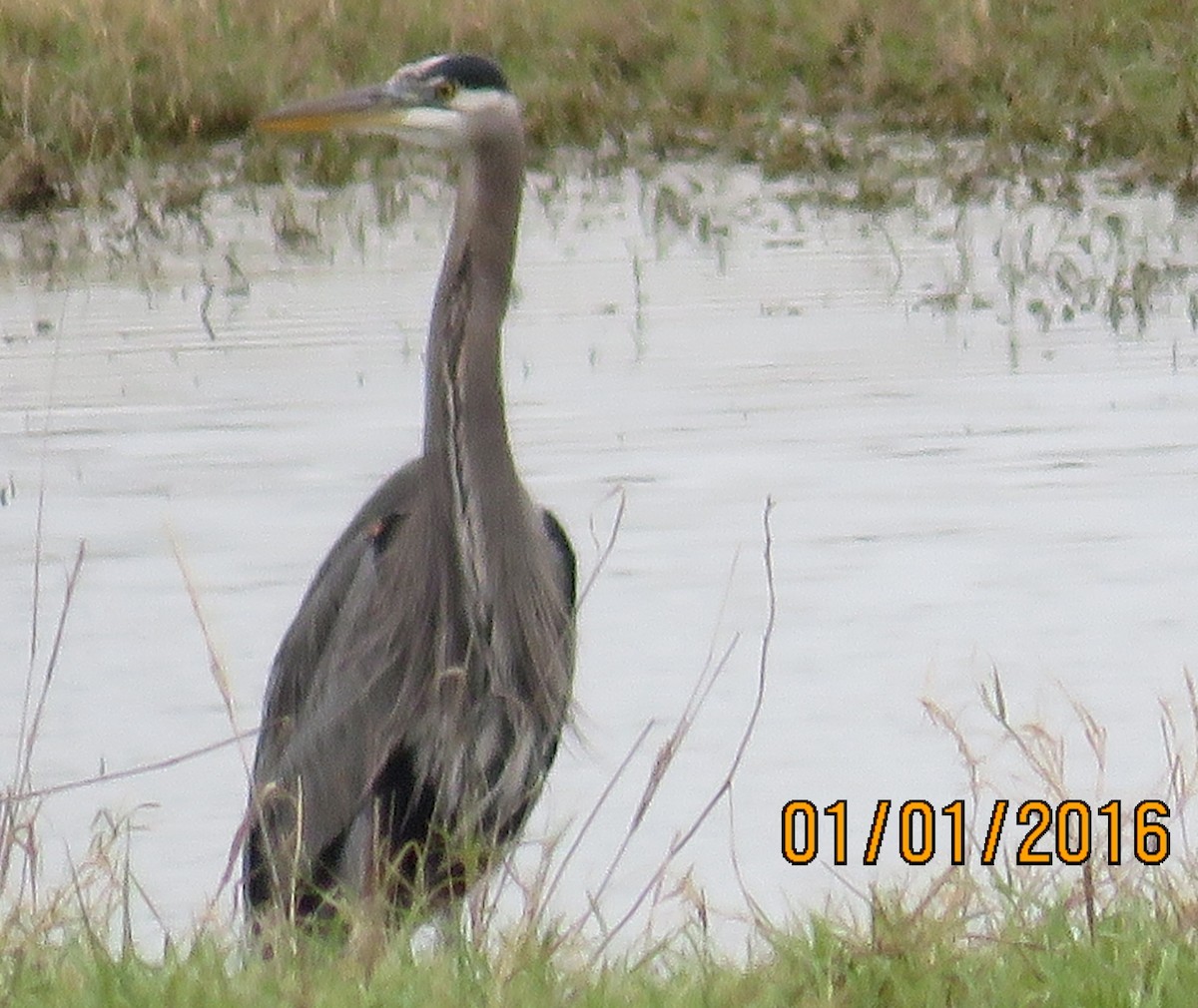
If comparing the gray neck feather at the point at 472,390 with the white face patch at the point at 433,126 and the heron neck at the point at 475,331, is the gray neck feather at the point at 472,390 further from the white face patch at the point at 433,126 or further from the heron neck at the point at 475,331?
the white face patch at the point at 433,126

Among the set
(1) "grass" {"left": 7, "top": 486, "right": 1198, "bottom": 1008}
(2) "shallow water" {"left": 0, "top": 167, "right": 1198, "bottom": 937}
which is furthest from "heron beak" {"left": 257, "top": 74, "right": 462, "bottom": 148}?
(1) "grass" {"left": 7, "top": 486, "right": 1198, "bottom": 1008}

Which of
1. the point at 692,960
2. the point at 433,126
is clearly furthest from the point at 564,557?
the point at 692,960

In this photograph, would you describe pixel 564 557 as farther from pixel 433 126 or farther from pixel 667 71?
pixel 667 71

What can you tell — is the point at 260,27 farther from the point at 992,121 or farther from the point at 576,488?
the point at 576,488

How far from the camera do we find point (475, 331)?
5039mm

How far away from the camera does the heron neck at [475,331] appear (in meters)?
4.98

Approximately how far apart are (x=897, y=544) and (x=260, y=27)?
7.03m

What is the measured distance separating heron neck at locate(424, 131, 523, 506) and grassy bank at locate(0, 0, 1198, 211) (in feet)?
21.9

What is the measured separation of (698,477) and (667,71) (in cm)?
564

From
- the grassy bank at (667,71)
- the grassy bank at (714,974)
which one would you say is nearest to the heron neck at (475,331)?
the grassy bank at (714,974)

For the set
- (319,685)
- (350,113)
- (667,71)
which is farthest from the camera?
(667,71)

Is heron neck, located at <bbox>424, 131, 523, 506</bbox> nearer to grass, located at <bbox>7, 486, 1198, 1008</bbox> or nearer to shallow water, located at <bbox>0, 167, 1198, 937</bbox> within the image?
shallow water, located at <bbox>0, 167, 1198, 937</bbox>

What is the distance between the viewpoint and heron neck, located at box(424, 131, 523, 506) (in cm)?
498

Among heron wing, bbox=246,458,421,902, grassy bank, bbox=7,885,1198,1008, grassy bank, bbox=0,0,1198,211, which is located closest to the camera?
grassy bank, bbox=7,885,1198,1008
